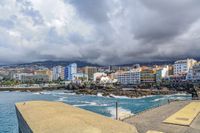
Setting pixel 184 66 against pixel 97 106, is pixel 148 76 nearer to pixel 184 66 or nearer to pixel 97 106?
pixel 184 66

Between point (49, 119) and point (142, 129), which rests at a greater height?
point (49, 119)

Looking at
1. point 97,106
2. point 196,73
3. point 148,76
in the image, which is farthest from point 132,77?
point 97,106

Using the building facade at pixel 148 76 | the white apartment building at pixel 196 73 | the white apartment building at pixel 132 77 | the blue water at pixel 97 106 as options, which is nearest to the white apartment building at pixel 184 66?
the building facade at pixel 148 76

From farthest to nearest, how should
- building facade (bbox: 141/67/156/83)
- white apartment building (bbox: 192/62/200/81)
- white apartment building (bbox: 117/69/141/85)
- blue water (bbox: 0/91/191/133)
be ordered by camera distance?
1. white apartment building (bbox: 117/69/141/85)
2. building facade (bbox: 141/67/156/83)
3. white apartment building (bbox: 192/62/200/81)
4. blue water (bbox: 0/91/191/133)

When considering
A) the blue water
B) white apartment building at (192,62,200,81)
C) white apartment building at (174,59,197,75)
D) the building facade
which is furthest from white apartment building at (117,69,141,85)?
the blue water

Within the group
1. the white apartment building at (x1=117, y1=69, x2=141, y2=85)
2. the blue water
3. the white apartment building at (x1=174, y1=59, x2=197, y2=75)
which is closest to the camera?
the blue water

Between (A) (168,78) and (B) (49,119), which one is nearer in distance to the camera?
(B) (49,119)

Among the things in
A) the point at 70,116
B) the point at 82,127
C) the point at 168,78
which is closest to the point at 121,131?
the point at 82,127

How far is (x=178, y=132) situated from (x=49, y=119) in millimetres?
9504

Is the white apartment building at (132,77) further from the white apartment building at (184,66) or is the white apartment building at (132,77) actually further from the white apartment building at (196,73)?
the white apartment building at (196,73)

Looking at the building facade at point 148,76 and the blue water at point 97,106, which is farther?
the building facade at point 148,76

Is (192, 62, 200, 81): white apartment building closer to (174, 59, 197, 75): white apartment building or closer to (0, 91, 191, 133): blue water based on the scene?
(174, 59, 197, 75): white apartment building

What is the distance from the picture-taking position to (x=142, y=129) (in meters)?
20.0

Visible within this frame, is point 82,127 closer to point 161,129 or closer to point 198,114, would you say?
point 161,129
